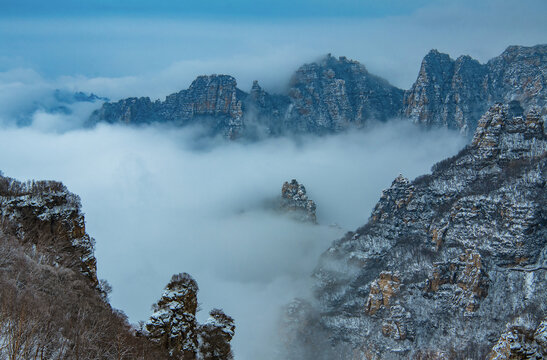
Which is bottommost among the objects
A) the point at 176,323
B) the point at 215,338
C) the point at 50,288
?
the point at 215,338

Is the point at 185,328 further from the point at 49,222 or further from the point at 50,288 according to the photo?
the point at 49,222

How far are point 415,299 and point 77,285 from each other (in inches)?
6823

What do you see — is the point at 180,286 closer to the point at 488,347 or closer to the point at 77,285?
the point at 77,285

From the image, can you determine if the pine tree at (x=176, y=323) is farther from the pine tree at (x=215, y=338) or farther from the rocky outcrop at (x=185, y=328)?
the pine tree at (x=215, y=338)

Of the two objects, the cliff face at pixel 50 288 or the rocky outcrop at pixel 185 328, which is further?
the rocky outcrop at pixel 185 328

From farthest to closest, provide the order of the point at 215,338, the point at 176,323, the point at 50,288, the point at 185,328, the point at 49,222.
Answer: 1. the point at 49,222
2. the point at 215,338
3. the point at 185,328
4. the point at 176,323
5. the point at 50,288

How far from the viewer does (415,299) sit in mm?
196000

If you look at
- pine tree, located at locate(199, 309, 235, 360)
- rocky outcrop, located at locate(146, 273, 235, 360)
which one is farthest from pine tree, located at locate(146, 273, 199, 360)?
pine tree, located at locate(199, 309, 235, 360)

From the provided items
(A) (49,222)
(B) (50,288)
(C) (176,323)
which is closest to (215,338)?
(C) (176,323)

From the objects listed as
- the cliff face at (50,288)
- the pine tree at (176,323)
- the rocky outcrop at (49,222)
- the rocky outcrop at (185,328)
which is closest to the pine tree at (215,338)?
the rocky outcrop at (185,328)

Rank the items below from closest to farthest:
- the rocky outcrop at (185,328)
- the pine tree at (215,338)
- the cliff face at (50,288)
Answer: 1. the cliff face at (50,288)
2. the rocky outcrop at (185,328)
3. the pine tree at (215,338)

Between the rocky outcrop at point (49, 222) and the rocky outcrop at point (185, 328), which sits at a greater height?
the rocky outcrop at point (49, 222)

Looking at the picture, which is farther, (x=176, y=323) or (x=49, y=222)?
(x=49, y=222)

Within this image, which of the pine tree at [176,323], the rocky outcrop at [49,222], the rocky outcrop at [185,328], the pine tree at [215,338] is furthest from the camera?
the rocky outcrop at [49,222]
